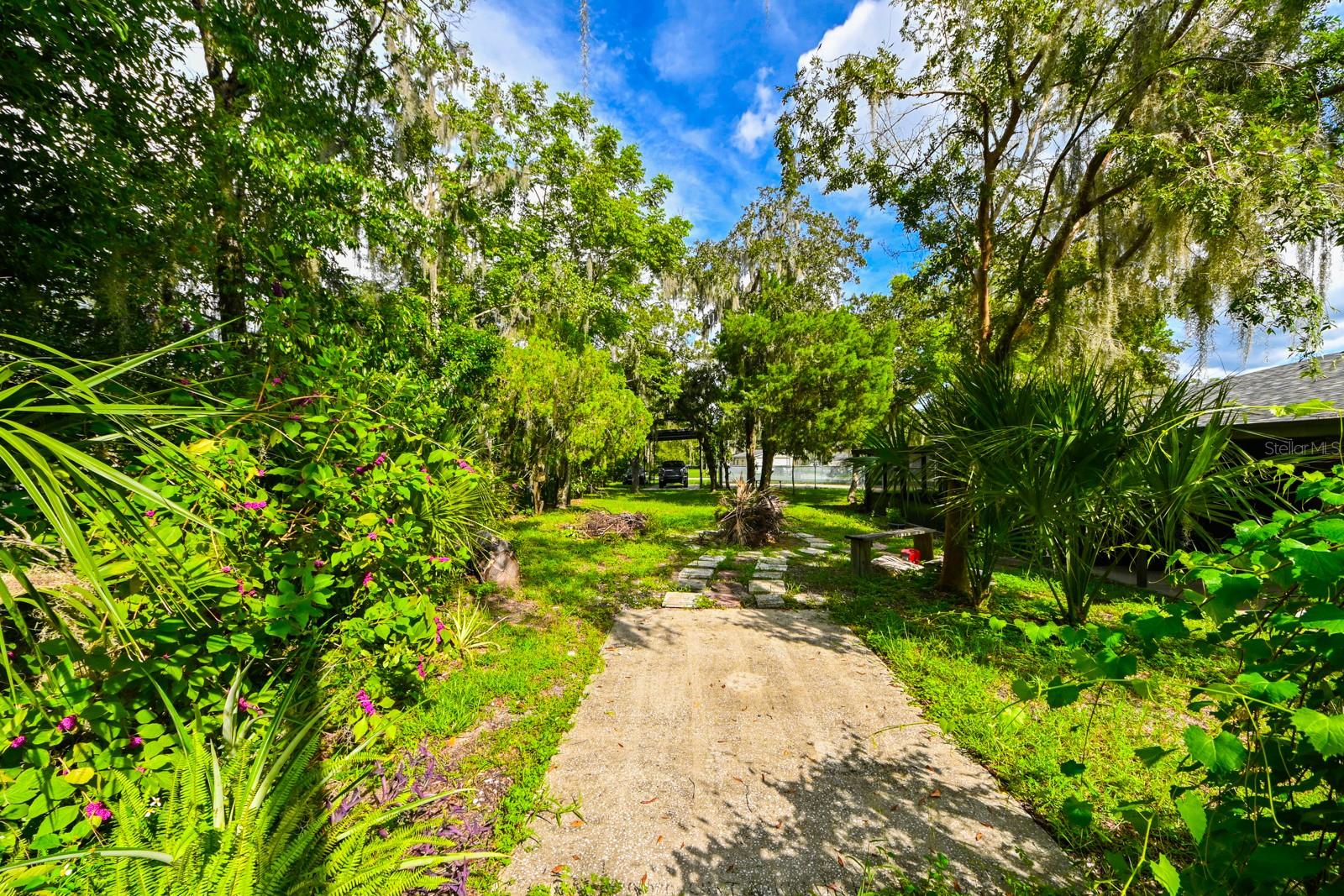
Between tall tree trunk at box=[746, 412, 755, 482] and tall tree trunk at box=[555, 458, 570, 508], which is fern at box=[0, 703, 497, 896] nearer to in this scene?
tall tree trunk at box=[555, 458, 570, 508]

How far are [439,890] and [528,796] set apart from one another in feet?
1.73

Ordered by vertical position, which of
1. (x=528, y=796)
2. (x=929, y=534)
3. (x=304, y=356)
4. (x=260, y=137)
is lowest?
(x=528, y=796)

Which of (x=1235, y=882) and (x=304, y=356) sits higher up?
(x=304, y=356)

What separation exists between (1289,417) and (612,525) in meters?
11.0

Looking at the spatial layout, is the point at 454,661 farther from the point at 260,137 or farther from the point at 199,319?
the point at 260,137

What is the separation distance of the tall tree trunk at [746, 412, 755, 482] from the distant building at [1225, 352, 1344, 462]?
9323mm

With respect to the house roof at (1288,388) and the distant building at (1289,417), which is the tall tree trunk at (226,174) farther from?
the house roof at (1288,388)

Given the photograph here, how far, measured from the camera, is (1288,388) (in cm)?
760

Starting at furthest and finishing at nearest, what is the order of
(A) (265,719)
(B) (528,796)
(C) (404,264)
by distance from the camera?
1. (C) (404,264)
2. (B) (528,796)
3. (A) (265,719)

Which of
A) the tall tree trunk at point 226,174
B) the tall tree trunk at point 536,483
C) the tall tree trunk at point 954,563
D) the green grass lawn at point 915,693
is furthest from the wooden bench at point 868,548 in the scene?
the tall tree trunk at point 536,483

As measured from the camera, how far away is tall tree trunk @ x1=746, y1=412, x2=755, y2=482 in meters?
13.6

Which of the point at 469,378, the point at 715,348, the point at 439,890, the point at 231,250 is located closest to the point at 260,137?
the point at 231,250

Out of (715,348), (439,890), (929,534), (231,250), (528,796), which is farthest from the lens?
(715,348)

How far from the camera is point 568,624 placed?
175 inches
